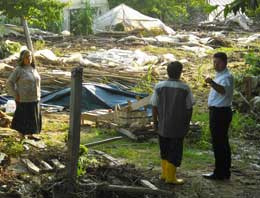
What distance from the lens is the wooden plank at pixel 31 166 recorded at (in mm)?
7529

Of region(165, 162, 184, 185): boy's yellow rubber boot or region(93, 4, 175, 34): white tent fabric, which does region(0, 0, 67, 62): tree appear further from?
region(93, 4, 175, 34): white tent fabric

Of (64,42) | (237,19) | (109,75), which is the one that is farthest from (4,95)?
(237,19)

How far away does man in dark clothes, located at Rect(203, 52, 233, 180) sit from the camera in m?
7.36

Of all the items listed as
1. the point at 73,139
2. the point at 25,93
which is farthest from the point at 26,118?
the point at 73,139

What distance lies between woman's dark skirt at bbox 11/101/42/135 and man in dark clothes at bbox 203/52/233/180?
A: 335cm

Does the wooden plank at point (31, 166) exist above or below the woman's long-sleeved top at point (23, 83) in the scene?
below

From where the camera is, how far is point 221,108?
24.5ft

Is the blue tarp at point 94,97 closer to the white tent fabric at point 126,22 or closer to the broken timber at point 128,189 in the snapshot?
the broken timber at point 128,189

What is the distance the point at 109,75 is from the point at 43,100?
12.0 ft

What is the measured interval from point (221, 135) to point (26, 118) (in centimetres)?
355

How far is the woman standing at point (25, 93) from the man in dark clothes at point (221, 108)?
3255mm

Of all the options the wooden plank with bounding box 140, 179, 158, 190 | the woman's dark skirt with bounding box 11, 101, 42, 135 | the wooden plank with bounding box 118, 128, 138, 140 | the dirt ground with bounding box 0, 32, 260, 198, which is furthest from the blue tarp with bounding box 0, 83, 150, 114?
the wooden plank with bounding box 140, 179, 158, 190

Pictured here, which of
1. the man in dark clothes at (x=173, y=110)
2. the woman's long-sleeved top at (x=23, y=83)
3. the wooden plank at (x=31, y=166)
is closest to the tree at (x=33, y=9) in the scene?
the woman's long-sleeved top at (x=23, y=83)

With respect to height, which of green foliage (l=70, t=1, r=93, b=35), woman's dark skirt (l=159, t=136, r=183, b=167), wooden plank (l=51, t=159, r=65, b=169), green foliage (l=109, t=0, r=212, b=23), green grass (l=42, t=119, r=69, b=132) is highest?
green foliage (l=109, t=0, r=212, b=23)
